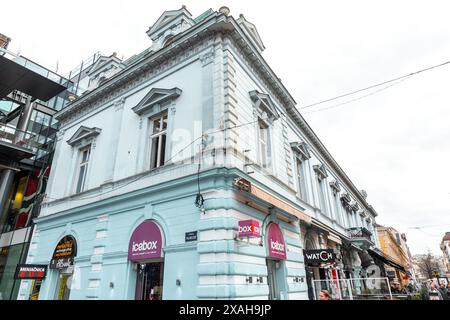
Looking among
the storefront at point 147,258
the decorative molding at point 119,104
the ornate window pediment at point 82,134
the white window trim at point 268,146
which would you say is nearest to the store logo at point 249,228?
the storefront at point 147,258

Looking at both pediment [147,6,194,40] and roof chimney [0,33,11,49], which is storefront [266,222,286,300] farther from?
roof chimney [0,33,11,49]

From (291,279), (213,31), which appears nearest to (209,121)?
(213,31)

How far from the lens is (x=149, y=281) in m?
9.31

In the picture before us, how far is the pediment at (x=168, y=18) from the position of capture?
13.1 m

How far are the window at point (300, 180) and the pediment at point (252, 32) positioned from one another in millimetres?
6560

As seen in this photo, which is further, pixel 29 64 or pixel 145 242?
pixel 29 64

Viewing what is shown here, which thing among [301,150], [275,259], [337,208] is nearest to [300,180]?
Result: [301,150]

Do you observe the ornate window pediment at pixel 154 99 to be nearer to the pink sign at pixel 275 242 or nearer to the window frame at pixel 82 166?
the window frame at pixel 82 166

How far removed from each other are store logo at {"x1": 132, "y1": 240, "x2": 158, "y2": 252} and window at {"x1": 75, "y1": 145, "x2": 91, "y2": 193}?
558cm

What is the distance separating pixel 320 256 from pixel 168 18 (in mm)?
12881

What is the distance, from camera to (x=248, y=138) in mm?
10609

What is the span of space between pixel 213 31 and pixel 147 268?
29.8ft

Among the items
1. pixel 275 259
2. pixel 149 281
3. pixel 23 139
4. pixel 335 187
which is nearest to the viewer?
pixel 149 281

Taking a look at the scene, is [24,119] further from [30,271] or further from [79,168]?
[30,271]
